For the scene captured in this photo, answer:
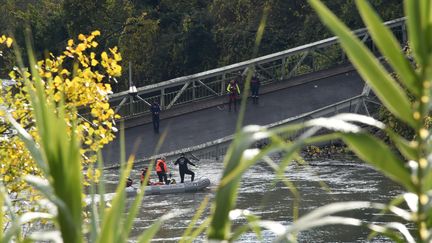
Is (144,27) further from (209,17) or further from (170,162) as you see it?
(170,162)

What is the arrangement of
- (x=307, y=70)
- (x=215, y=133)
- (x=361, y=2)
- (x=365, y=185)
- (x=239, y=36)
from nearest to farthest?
(x=361, y=2), (x=365, y=185), (x=215, y=133), (x=307, y=70), (x=239, y=36)

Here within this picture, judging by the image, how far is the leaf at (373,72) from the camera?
2.96 m

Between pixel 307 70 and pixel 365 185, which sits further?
pixel 307 70

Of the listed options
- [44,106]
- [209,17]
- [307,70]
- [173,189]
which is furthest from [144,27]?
[44,106]

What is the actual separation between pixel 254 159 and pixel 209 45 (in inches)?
1683

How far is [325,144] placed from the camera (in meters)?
35.8

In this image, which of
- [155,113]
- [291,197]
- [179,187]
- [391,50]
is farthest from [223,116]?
[391,50]

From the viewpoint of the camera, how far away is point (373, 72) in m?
3.02

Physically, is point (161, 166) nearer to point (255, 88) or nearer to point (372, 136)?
point (255, 88)

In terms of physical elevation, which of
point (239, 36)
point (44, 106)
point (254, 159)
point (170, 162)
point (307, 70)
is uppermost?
point (239, 36)

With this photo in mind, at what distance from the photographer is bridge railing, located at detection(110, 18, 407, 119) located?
117 ft

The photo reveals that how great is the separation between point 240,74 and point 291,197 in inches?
444

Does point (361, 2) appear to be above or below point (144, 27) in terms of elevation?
below

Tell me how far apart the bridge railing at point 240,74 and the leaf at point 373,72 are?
31.0 m
